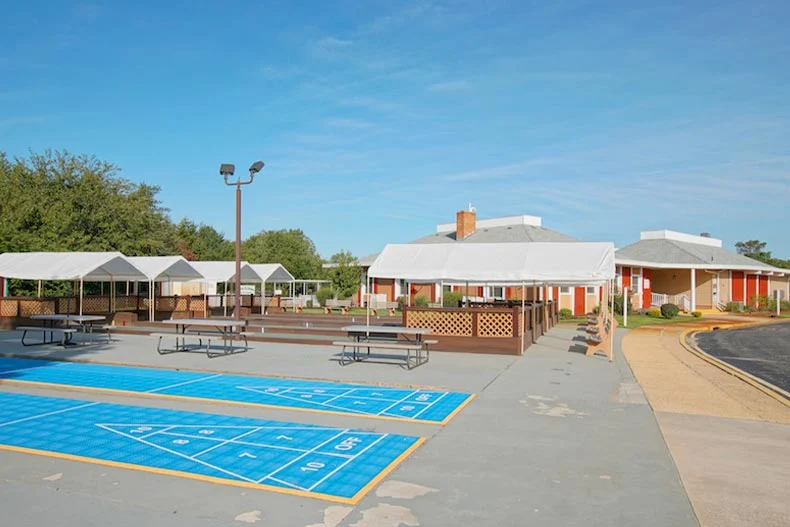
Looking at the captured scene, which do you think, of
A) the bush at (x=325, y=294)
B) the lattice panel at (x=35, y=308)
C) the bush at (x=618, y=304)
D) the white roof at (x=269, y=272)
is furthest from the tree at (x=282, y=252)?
the lattice panel at (x=35, y=308)

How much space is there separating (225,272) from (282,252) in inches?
1860

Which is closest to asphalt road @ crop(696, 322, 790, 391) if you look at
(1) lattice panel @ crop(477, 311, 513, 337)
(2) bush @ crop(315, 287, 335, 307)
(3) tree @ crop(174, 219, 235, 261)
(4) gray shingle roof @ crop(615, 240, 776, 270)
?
(1) lattice panel @ crop(477, 311, 513, 337)

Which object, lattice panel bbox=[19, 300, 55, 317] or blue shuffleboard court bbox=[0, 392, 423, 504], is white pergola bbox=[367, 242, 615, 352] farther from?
lattice panel bbox=[19, 300, 55, 317]

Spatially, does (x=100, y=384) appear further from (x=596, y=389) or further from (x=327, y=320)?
(x=327, y=320)

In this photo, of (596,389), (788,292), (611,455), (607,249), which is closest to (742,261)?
(788,292)

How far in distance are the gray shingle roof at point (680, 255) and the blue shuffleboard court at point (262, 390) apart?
3157cm

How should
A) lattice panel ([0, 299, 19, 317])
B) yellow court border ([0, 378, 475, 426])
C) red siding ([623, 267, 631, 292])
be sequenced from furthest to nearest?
red siding ([623, 267, 631, 292]) < lattice panel ([0, 299, 19, 317]) < yellow court border ([0, 378, 475, 426])

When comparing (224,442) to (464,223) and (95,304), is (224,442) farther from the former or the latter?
(464,223)

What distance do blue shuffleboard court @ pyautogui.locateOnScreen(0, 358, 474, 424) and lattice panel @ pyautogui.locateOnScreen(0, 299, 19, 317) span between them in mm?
11570

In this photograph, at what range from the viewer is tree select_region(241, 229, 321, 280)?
70619 mm

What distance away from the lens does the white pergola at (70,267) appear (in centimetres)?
2302

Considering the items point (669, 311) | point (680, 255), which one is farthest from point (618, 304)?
point (680, 255)

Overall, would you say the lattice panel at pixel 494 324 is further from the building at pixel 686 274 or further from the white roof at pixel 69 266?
the building at pixel 686 274

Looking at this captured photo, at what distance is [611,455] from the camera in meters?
7.08
